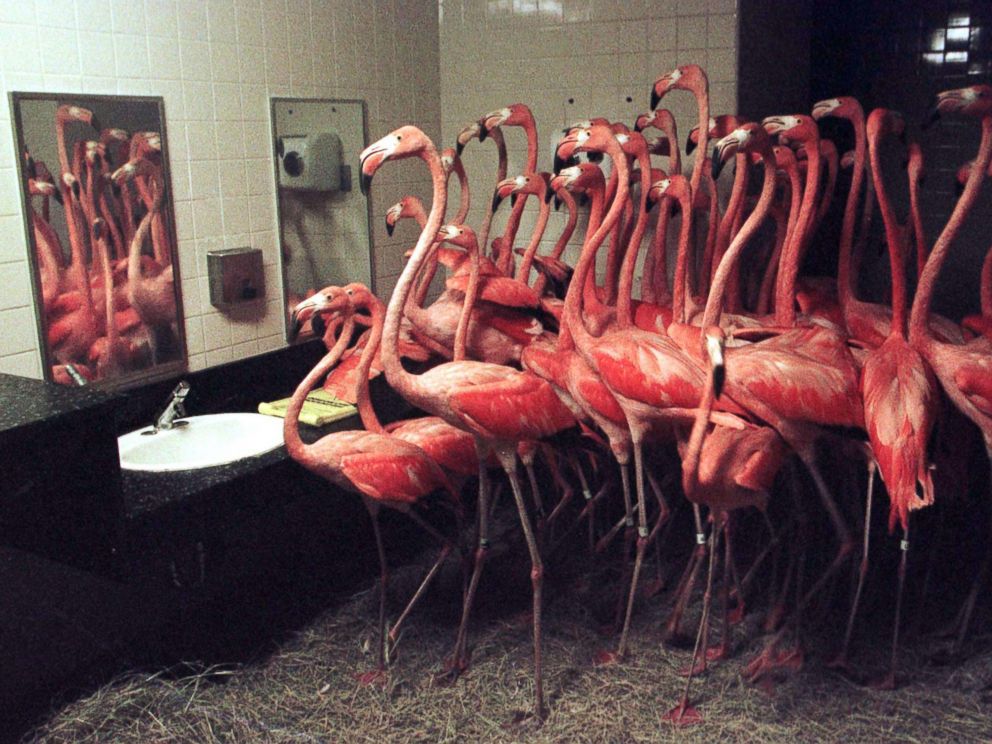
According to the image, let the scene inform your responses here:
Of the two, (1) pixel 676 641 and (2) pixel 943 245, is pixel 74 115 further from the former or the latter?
(2) pixel 943 245

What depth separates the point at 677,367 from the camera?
2336mm

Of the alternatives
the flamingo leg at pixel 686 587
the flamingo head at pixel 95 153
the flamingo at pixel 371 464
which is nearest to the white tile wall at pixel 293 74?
the flamingo head at pixel 95 153

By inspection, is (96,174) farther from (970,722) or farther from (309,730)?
(970,722)

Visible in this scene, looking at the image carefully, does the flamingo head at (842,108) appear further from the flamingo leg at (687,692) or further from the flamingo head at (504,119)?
the flamingo leg at (687,692)

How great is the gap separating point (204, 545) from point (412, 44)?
2.16 m

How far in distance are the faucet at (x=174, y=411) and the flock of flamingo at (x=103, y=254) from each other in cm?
16

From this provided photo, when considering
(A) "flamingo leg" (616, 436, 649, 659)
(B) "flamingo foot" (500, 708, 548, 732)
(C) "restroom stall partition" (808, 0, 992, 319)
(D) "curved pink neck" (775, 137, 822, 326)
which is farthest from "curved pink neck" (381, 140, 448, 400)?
(C) "restroom stall partition" (808, 0, 992, 319)

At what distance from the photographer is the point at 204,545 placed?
2.49m

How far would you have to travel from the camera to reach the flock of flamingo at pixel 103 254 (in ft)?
8.35

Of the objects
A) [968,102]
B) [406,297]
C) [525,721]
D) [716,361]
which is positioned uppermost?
[968,102]

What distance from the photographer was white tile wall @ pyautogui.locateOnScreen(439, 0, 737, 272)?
3375mm

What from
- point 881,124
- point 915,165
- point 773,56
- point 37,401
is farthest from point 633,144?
point 37,401

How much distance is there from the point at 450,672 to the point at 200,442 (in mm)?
982

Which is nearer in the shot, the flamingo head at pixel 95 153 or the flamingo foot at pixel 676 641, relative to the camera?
the flamingo head at pixel 95 153
